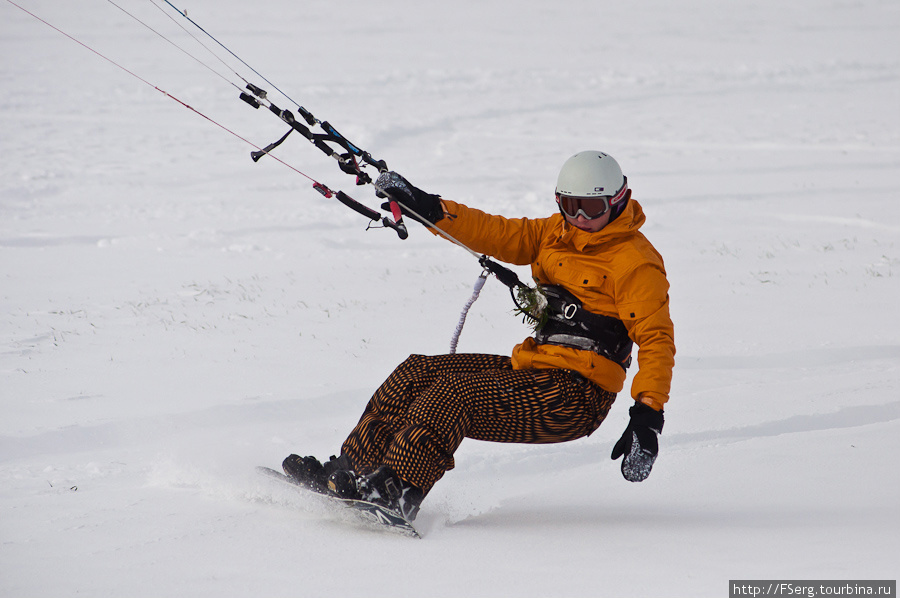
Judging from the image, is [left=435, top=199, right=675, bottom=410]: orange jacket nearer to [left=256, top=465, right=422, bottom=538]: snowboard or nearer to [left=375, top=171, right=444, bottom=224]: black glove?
[left=375, top=171, right=444, bottom=224]: black glove

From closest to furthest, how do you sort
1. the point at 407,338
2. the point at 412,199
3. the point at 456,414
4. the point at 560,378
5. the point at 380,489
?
the point at 380,489 → the point at 456,414 → the point at 560,378 → the point at 412,199 → the point at 407,338

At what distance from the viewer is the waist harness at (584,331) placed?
140 inches

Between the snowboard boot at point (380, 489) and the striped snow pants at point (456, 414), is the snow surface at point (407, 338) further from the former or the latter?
the striped snow pants at point (456, 414)

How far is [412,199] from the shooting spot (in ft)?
12.8

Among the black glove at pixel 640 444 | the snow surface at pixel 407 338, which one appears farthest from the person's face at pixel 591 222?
the snow surface at pixel 407 338

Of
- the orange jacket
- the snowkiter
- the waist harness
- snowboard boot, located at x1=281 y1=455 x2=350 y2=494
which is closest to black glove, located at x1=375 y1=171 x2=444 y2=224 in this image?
the orange jacket

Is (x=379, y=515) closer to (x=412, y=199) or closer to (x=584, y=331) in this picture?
(x=584, y=331)

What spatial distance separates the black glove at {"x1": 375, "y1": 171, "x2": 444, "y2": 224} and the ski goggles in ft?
1.94

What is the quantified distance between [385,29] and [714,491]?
79.1 ft

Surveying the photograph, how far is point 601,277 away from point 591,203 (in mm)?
304

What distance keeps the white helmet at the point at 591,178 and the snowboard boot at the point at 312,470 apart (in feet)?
4.55

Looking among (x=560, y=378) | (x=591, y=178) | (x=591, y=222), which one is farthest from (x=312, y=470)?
(x=591, y=178)

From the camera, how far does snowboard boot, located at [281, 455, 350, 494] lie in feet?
10.9

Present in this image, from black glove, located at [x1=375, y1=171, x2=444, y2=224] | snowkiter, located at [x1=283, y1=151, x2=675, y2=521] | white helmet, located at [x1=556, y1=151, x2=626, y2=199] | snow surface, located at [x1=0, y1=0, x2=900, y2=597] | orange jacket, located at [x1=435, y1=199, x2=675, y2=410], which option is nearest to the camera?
snow surface, located at [x1=0, y1=0, x2=900, y2=597]
